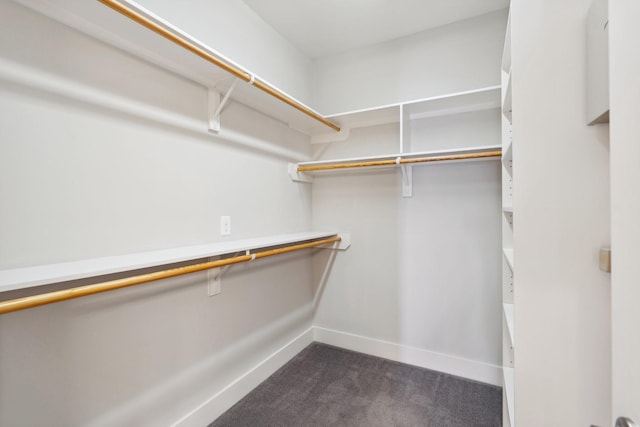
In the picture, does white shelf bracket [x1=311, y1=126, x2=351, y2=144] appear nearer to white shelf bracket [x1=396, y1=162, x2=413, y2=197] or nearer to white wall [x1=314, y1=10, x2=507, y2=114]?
white wall [x1=314, y1=10, x2=507, y2=114]

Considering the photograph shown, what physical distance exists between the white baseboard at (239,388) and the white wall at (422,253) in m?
0.41

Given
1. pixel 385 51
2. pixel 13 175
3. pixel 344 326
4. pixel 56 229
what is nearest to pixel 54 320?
pixel 56 229

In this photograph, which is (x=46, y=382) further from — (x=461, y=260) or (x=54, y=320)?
(x=461, y=260)

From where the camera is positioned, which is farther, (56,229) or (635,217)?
(56,229)

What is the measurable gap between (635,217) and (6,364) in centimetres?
163

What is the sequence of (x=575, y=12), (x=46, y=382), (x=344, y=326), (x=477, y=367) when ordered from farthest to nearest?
(x=344, y=326)
(x=477, y=367)
(x=46, y=382)
(x=575, y=12)

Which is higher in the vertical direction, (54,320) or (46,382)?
(54,320)

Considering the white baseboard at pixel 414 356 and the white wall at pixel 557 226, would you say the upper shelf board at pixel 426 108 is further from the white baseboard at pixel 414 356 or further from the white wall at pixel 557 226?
the white baseboard at pixel 414 356

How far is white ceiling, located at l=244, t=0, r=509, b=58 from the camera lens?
1.87 meters

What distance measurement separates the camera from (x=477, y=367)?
79.5 inches

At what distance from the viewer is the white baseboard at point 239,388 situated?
154cm

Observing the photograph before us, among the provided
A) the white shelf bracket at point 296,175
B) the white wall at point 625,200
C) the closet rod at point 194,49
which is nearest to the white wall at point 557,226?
the white wall at point 625,200

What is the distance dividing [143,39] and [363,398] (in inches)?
87.8

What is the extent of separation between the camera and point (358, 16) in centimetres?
199
